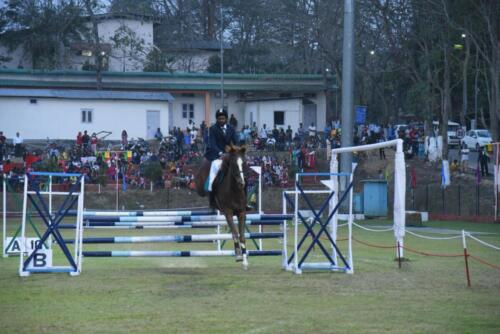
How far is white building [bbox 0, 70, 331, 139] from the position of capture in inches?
2482

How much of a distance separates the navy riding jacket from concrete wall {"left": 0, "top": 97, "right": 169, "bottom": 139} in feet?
153

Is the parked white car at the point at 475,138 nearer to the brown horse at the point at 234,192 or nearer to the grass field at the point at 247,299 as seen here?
the grass field at the point at 247,299

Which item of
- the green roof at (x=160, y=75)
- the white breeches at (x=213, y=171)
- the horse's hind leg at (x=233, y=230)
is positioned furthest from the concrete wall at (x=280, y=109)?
the horse's hind leg at (x=233, y=230)

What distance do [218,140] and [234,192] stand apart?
1.43 m

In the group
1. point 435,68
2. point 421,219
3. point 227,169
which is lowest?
point 421,219

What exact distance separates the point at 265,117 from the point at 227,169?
5466 cm

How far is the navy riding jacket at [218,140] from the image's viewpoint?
18.2 metres

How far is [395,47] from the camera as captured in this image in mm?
59625

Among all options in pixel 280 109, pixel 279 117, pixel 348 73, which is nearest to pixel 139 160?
pixel 348 73

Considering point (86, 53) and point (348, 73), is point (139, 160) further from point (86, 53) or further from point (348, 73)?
point (86, 53)

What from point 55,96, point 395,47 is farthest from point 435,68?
point 55,96

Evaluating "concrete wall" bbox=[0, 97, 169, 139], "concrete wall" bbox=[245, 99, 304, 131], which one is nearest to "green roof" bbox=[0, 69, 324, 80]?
"concrete wall" bbox=[245, 99, 304, 131]

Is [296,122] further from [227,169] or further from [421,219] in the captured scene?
[227,169]

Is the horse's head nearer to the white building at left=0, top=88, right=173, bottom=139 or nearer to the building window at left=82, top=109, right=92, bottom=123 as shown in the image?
the white building at left=0, top=88, right=173, bottom=139
